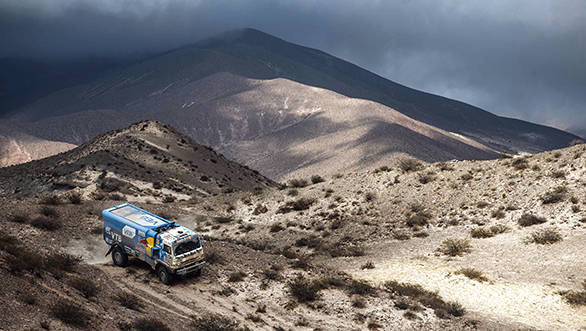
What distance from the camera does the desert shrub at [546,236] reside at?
25.1 metres

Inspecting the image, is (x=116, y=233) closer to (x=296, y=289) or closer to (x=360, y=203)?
(x=296, y=289)

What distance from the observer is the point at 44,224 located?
22.6m

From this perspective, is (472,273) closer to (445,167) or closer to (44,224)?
(445,167)

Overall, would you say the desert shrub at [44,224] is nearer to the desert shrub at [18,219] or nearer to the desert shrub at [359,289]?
the desert shrub at [18,219]

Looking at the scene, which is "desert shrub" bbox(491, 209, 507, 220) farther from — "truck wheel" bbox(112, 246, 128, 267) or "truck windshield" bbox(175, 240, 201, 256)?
"truck wheel" bbox(112, 246, 128, 267)

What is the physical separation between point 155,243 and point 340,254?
1300 cm

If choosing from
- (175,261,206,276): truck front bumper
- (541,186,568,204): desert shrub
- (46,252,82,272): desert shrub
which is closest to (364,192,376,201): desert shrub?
(541,186,568,204): desert shrub

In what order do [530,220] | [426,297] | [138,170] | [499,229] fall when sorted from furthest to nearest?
[138,170] → [499,229] → [530,220] → [426,297]

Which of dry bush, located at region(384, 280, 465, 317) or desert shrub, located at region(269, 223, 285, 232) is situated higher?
dry bush, located at region(384, 280, 465, 317)

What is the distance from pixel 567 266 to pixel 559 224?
486 cm

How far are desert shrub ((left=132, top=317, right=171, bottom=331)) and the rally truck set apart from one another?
13.4 feet

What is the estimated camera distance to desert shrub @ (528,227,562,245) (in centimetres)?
2512

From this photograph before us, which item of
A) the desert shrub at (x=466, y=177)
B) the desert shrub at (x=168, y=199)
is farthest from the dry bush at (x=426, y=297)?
the desert shrub at (x=168, y=199)

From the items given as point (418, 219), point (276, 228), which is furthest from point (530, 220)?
point (276, 228)
